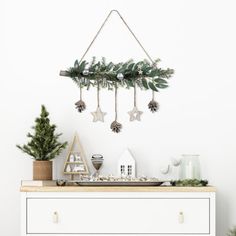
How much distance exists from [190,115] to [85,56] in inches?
27.8

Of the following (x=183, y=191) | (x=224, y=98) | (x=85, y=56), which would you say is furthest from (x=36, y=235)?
(x=224, y=98)

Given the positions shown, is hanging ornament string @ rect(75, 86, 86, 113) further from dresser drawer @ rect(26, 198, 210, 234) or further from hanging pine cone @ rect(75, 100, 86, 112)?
dresser drawer @ rect(26, 198, 210, 234)

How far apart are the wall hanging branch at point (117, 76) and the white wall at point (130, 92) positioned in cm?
4

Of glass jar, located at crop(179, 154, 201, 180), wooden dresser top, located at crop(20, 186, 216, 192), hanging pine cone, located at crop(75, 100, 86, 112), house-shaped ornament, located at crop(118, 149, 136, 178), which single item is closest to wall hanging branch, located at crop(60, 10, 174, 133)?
hanging pine cone, located at crop(75, 100, 86, 112)

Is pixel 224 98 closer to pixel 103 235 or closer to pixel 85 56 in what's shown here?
pixel 85 56

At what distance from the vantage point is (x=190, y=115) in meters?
3.90

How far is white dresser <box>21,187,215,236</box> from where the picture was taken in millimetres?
3500

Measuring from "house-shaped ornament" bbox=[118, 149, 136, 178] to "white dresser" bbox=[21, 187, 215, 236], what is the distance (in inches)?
11.9

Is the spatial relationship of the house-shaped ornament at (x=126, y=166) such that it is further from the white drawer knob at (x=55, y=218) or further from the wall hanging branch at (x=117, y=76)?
the white drawer knob at (x=55, y=218)

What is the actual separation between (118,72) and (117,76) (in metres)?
0.05

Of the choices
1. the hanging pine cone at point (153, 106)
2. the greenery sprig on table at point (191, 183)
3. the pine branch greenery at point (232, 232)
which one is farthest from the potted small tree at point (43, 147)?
the pine branch greenery at point (232, 232)

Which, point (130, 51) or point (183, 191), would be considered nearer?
point (183, 191)

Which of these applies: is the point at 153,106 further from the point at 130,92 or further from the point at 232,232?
the point at 232,232

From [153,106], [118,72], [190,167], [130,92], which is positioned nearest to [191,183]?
[190,167]
